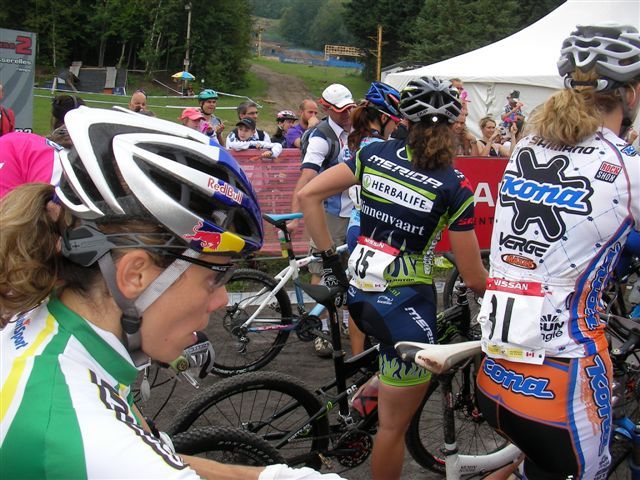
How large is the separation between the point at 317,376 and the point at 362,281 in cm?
210

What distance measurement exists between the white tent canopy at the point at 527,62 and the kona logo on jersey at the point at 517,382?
1362 centimetres

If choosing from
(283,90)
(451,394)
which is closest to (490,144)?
(451,394)

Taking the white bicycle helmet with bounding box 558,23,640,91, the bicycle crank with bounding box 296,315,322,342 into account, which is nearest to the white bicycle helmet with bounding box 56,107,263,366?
the white bicycle helmet with bounding box 558,23,640,91

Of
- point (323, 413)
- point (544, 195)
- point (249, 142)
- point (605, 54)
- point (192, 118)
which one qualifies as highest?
point (605, 54)

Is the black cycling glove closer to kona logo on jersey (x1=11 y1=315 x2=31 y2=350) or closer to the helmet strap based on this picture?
the helmet strap

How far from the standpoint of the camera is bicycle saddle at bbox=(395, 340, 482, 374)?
2.43 metres

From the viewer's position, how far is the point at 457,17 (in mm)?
46656

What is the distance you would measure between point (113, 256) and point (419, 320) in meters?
1.89

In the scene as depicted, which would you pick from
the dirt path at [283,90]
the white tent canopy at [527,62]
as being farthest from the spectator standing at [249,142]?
the dirt path at [283,90]

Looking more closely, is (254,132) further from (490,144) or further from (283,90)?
(283,90)

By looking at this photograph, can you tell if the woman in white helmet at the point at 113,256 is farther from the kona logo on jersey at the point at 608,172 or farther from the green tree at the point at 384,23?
the green tree at the point at 384,23

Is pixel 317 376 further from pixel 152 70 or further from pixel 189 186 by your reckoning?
pixel 152 70

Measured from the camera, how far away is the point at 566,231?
2.01 meters

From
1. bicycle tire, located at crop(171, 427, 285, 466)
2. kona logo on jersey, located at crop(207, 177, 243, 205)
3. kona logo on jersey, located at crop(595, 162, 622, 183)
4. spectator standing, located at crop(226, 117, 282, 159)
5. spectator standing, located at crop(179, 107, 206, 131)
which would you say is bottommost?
bicycle tire, located at crop(171, 427, 285, 466)
